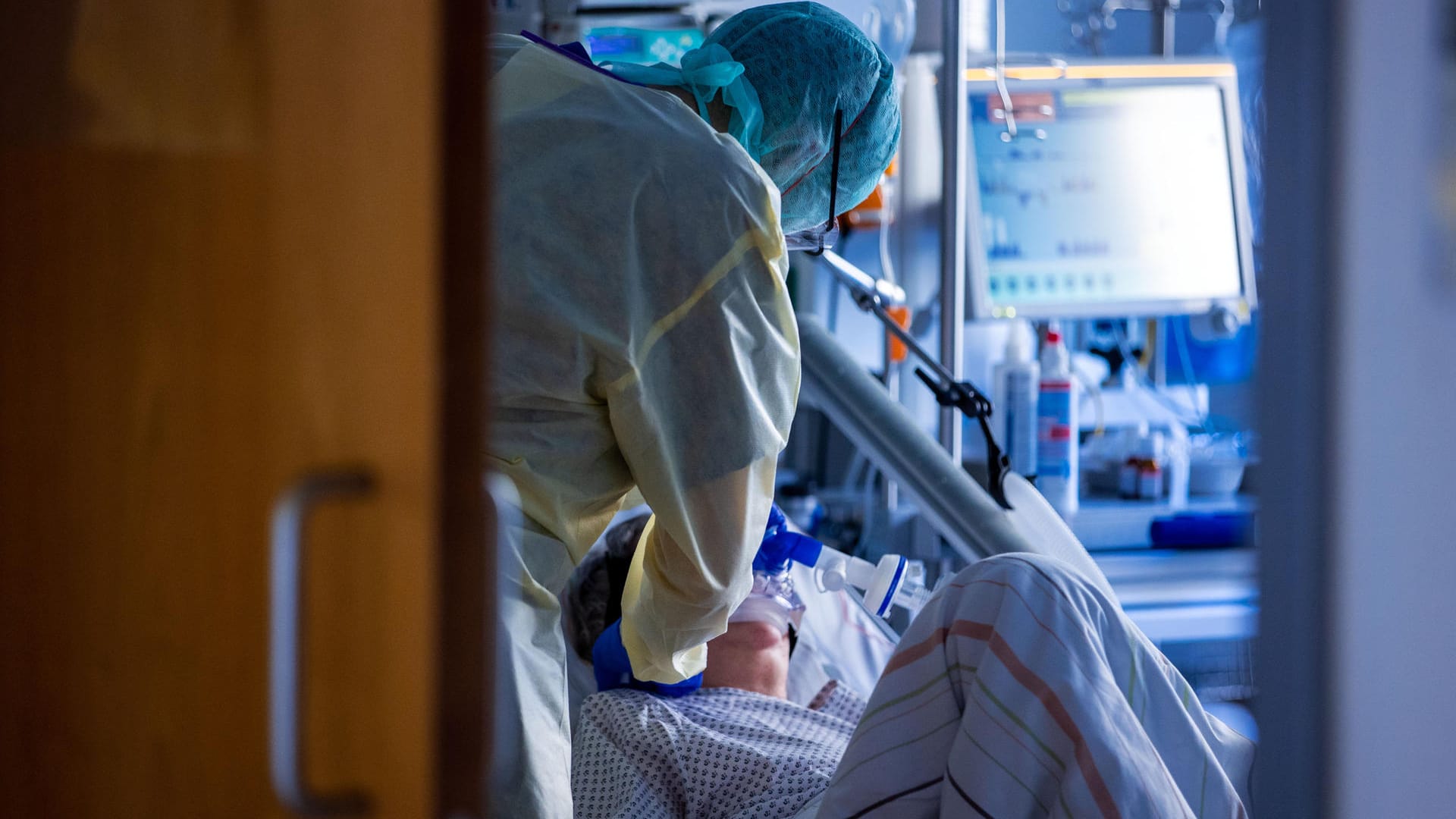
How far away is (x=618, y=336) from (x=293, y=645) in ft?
2.04

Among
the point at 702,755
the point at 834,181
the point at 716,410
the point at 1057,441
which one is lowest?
the point at 702,755

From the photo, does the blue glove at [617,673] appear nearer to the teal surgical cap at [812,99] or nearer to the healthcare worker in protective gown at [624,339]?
the healthcare worker in protective gown at [624,339]

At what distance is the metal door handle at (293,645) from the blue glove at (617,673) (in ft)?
4.15

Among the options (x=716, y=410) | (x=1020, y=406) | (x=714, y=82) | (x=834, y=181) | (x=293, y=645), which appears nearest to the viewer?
(x=293, y=645)

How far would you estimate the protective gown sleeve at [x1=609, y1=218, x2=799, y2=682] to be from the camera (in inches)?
48.7

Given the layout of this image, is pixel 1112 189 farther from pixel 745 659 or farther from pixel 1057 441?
pixel 745 659

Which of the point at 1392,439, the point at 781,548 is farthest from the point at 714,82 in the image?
the point at 1392,439

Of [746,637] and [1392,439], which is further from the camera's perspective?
[746,637]

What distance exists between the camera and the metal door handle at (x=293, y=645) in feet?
2.04

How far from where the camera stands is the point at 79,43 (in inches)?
28.4

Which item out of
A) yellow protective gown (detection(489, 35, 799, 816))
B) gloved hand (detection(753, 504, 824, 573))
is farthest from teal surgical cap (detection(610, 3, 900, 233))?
gloved hand (detection(753, 504, 824, 573))

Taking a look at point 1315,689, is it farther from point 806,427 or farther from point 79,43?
point 806,427

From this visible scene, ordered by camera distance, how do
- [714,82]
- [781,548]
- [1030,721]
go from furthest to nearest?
[781,548]
[714,82]
[1030,721]

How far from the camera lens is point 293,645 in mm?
631
